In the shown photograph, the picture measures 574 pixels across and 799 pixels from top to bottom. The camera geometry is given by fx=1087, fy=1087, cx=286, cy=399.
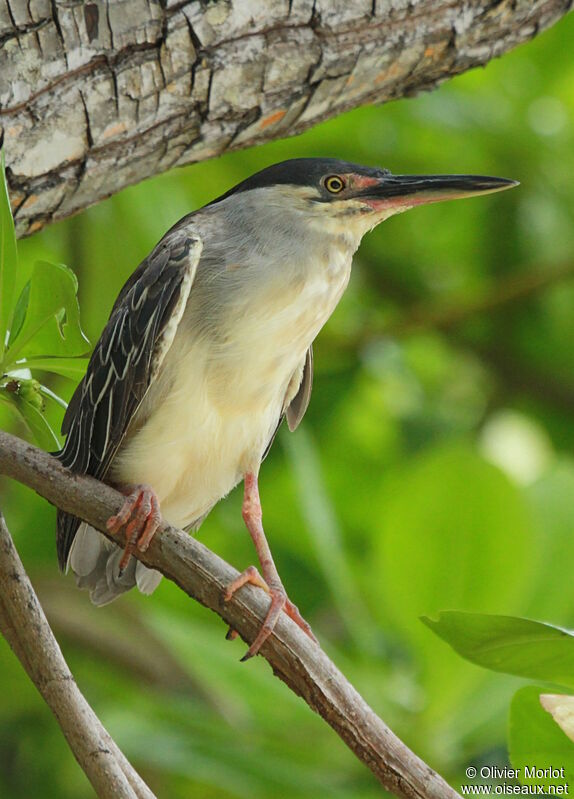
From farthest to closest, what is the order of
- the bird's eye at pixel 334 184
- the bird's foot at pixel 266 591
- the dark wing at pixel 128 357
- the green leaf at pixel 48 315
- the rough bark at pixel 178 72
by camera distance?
the bird's eye at pixel 334 184 → the dark wing at pixel 128 357 → the rough bark at pixel 178 72 → the green leaf at pixel 48 315 → the bird's foot at pixel 266 591

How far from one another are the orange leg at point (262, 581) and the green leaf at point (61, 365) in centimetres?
35

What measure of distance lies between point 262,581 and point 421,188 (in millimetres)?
619

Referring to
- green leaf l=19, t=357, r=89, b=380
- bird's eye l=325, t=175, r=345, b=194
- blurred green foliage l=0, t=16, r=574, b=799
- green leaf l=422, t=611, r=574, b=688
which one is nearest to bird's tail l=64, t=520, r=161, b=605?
blurred green foliage l=0, t=16, r=574, b=799

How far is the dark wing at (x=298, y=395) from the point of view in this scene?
1.83 meters

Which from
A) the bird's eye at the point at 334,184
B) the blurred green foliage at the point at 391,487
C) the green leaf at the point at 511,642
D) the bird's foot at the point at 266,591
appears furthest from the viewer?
the blurred green foliage at the point at 391,487

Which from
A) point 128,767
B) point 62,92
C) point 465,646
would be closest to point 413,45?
point 62,92

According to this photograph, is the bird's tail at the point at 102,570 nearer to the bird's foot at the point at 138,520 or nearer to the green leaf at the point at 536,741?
the bird's foot at the point at 138,520

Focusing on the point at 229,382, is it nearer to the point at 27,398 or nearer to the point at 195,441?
the point at 195,441

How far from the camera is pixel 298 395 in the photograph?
1.90 metres

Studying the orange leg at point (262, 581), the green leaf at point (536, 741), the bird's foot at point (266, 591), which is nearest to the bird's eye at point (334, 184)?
the orange leg at point (262, 581)

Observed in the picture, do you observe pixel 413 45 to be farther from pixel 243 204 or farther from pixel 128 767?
pixel 128 767

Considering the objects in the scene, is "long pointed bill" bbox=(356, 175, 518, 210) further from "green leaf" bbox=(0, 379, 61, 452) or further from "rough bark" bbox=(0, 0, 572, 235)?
"green leaf" bbox=(0, 379, 61, 452)

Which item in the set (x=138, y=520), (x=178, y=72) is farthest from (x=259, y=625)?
(x=178, y=72)

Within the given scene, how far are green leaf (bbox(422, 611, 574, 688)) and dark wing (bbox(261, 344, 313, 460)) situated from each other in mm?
743
